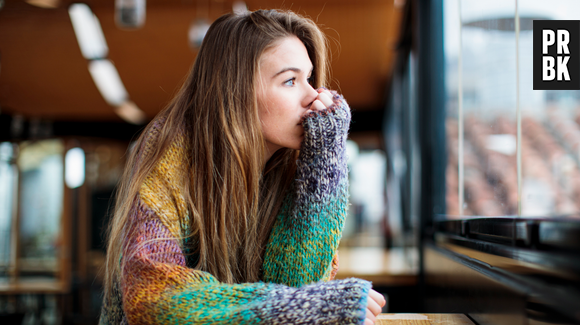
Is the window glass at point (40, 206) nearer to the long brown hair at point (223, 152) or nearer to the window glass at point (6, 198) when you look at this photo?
the window glass at point (6, 198)

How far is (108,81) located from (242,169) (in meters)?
7.00

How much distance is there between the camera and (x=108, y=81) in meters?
7.49

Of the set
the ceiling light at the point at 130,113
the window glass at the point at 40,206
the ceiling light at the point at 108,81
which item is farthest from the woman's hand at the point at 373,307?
the ceiling light at the point at 130,113

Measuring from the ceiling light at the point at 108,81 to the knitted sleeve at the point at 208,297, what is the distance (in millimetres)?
6574

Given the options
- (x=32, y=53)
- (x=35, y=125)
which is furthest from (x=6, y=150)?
(x=32, y=53)

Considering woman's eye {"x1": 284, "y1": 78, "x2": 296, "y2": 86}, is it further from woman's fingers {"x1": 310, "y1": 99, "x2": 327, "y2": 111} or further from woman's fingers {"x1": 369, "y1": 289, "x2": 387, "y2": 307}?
woman's fingers {"x1": 369, "y1": 289, "x2": 387, "y2": 307}

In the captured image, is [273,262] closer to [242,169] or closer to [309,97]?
[242,169]

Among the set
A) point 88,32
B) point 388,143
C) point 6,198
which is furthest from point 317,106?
point 388,143

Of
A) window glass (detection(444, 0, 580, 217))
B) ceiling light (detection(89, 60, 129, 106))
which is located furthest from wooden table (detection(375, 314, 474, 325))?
ceiling light (detection(89, 60, 129, 106))

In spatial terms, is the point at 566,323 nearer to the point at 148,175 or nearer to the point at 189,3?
the point at 148,175

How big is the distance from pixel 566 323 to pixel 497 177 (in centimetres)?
70

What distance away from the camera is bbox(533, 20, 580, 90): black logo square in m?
0.76

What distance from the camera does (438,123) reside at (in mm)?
2568

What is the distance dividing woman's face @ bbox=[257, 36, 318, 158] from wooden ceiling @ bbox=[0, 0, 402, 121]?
3.93 metres
